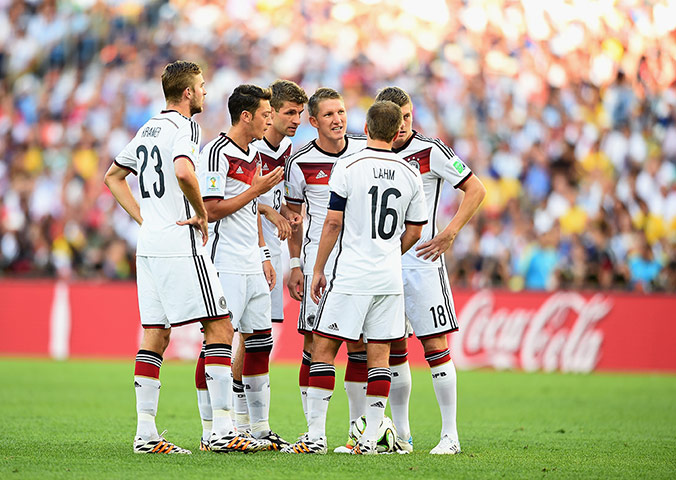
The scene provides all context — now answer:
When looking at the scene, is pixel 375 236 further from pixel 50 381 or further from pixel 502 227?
pixel 502 227

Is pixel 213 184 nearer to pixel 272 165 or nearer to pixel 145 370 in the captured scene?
pixel 272 165

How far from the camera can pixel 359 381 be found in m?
7.58

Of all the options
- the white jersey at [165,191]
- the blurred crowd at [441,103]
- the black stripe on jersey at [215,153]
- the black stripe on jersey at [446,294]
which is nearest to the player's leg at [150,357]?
the white jersey at [165,191]

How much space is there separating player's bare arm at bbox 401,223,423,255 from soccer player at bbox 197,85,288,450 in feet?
3.22

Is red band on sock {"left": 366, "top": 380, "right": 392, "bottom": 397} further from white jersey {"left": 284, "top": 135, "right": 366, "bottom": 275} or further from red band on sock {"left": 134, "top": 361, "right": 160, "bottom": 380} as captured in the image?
red band on sock {"left": 134, "top": 361, "right": 160, "bottom": 380}

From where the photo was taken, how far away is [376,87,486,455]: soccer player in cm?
726

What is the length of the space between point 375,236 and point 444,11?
16627 mm

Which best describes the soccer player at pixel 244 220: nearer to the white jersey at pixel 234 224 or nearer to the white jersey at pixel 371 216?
the white jersey at pixel 234 224

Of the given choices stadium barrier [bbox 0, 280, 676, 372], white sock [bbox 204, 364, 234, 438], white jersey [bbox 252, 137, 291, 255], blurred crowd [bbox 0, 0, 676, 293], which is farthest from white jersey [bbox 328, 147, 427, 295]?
blurred crowd [bbox 0, 0, 676, 293]

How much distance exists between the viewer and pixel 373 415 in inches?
269

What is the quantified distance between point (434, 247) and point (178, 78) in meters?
2.20

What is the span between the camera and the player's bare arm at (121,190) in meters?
7.06

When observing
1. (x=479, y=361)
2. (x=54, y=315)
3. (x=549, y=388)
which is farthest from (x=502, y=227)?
(x=54, y=315)

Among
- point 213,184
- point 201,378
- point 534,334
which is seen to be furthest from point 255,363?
point 534,334
